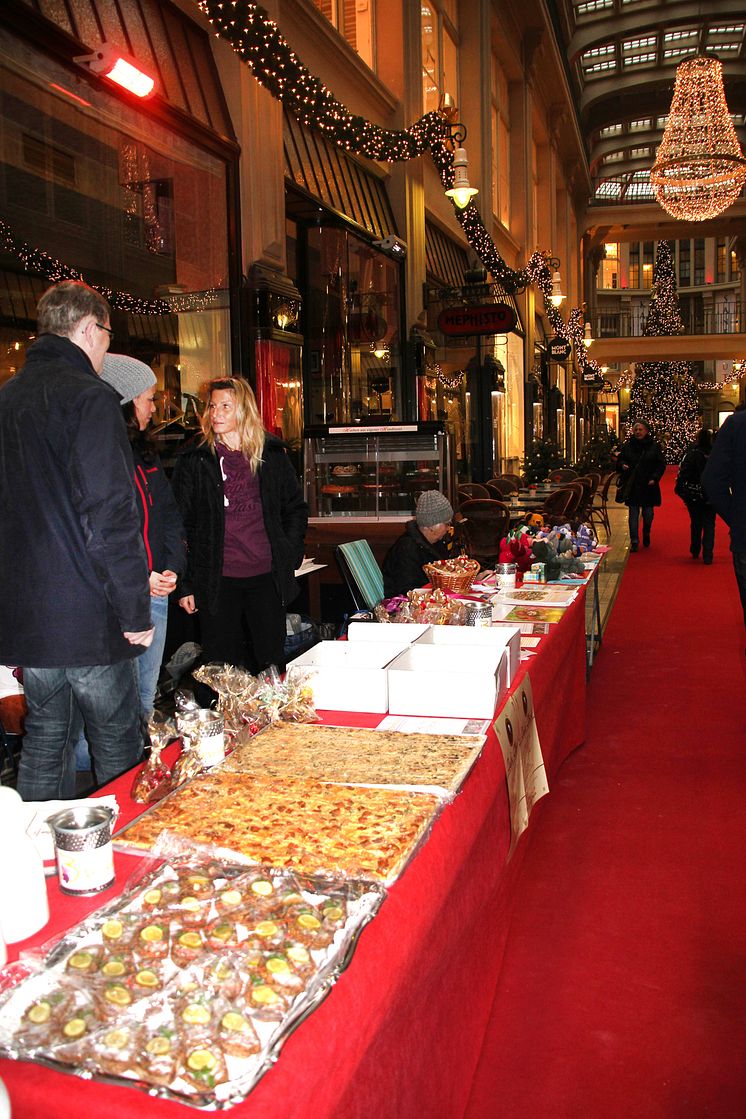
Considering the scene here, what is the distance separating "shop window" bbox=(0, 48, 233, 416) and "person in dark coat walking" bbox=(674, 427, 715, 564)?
18.3ft

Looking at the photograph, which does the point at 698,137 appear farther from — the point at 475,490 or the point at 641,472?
the point at 475,490

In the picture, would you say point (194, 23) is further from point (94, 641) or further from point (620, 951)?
point (620, 951)

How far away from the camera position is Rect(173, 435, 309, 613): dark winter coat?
405 centimetres

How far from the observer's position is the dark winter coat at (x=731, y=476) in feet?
17.1

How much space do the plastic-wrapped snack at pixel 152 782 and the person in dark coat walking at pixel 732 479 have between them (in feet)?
13.5

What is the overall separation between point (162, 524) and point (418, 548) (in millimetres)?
1455

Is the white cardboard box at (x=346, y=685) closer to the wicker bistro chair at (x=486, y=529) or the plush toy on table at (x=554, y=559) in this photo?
the plush toy on table at (x=554, y=559)

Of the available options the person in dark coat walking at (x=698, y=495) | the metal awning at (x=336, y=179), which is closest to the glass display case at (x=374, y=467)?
the metal awning at (x=336, y=179)

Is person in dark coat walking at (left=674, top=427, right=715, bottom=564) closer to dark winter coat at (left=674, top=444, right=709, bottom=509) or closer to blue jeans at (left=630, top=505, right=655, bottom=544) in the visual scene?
dark winter coat at (left=674, top=444, right=709, bottom=509)

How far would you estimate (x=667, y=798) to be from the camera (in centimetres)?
412

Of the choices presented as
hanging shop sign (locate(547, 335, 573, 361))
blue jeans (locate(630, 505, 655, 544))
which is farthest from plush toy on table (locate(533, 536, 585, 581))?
hanging shop sign (locate(547, 335, 573, 361))

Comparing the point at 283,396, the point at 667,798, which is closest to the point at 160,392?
the point at 283,396

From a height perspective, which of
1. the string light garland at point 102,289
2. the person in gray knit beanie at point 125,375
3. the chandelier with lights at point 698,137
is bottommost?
the person in gray knit beanie at point 125,375

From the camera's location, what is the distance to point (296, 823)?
1.69m
